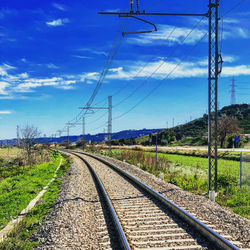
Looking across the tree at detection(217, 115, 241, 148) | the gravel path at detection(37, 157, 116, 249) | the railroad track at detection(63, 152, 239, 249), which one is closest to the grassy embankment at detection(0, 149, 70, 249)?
the gravel path at detection(37, 157, 116, 249)

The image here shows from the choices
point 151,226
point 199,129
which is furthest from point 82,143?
point 199,129

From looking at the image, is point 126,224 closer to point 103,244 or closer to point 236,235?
point 103,244

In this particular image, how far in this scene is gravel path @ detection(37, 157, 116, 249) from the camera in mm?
6160

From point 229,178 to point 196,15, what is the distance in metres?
8.16

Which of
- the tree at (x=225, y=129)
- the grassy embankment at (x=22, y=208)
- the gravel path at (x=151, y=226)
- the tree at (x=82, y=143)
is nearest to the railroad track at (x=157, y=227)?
the gravel path at (x=151, y=226)

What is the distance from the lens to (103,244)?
6.09 m

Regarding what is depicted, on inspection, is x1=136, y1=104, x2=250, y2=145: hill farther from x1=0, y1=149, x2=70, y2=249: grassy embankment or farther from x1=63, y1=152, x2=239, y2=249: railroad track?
x1=63, y1=152, x2=239, y2=249: railroad track

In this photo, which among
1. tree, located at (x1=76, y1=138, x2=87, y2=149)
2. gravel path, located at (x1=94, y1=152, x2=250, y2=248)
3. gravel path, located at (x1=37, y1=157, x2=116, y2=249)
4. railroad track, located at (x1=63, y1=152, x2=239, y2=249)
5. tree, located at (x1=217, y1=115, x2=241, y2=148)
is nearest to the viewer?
railroad track, located at (x1=63, y1=152, x2=239, y2=249)

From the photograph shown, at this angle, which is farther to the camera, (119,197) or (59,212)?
(119,197)

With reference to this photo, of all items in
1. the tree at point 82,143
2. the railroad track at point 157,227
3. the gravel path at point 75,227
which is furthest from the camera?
the tree at point 82,143

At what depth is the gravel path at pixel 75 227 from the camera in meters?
6.16

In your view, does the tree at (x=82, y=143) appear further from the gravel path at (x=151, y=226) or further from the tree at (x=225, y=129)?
the gravel path at (x=151, y=226)

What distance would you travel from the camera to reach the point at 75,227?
7.28m

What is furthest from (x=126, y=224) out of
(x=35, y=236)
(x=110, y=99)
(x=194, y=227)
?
(x=110, y=99)
